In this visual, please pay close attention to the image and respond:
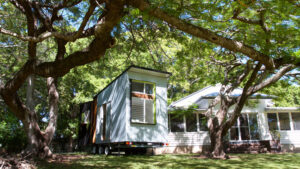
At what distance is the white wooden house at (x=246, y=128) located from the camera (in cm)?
1599

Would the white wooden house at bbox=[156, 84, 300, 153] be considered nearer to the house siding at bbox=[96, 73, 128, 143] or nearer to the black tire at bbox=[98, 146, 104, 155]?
the black tire at bbox=[98, 146, 104, 155]

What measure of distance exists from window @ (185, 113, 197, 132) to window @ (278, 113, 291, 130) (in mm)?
6060

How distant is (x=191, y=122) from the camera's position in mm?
16719

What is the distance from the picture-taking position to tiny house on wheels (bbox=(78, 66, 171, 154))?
34.7 feet

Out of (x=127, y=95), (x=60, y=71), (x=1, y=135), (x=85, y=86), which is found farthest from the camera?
(x=85, y=86)

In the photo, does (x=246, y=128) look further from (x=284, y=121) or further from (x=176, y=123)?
(x=176, y=123)

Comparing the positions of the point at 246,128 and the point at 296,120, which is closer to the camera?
the point at 246,128

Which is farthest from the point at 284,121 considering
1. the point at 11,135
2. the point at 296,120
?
the point at 11,135

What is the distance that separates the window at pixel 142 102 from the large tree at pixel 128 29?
3.38 meters

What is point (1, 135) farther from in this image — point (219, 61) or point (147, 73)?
point (219, 61)

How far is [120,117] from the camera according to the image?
11.0 m

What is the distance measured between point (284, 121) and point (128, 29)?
14526mm

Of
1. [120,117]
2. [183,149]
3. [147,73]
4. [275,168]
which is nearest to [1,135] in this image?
[120,117]

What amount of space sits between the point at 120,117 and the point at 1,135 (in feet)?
28.2
